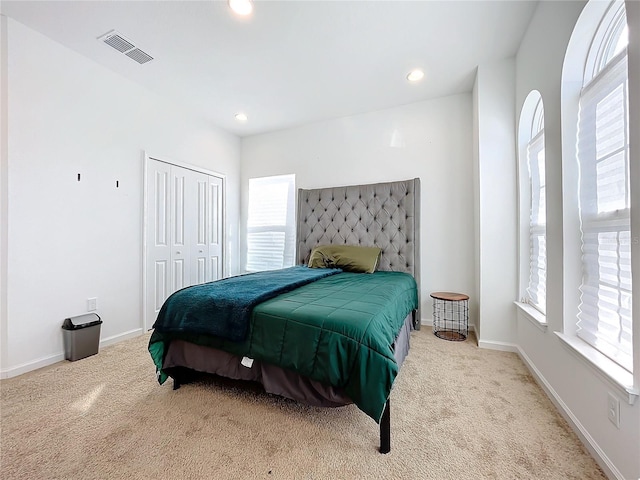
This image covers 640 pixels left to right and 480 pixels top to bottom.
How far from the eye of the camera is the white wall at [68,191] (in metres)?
2.13

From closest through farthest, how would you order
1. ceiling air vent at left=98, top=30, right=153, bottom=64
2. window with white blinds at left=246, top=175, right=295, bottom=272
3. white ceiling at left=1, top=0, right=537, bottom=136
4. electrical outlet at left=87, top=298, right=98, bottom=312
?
white ceiling at left=1, top=0, right=537, bottom=136 → ceiling air vent at left=98, top=30, right=153, bottom=64 → electrical outlet at left=87, top=298, right=98, bottom=312 → window with white blinds at left=246, top=175, right=295, bottom=272

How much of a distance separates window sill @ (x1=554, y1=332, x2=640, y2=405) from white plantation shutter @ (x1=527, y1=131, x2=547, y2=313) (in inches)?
27.0

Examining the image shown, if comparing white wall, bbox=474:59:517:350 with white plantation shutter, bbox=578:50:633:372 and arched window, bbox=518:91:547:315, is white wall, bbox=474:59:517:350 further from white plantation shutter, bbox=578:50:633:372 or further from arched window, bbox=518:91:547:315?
white plantation shutter, bbox=578:50:633:372

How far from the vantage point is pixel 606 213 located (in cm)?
136

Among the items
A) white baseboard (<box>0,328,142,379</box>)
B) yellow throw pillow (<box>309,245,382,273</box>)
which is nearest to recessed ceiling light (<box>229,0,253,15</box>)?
yellow throw pillow (<box>309,245,382,273</box>)

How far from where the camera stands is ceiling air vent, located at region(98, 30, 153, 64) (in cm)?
225

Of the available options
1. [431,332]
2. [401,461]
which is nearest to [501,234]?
[431,332]

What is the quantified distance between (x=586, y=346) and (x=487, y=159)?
1.75 metres

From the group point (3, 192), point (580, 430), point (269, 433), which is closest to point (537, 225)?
point (580, 430)

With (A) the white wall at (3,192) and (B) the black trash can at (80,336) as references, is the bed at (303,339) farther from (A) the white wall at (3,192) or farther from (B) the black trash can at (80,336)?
(A) the white wall at (3,192)

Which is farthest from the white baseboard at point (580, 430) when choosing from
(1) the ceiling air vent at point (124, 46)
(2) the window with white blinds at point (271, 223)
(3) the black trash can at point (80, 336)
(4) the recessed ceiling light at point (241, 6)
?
(1) the ceiling air vent at point (124, 46)

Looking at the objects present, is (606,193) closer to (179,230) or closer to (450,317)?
(450,317)

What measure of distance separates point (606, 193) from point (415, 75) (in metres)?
2.06

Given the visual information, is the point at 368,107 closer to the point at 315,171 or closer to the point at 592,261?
the point at 315,171
